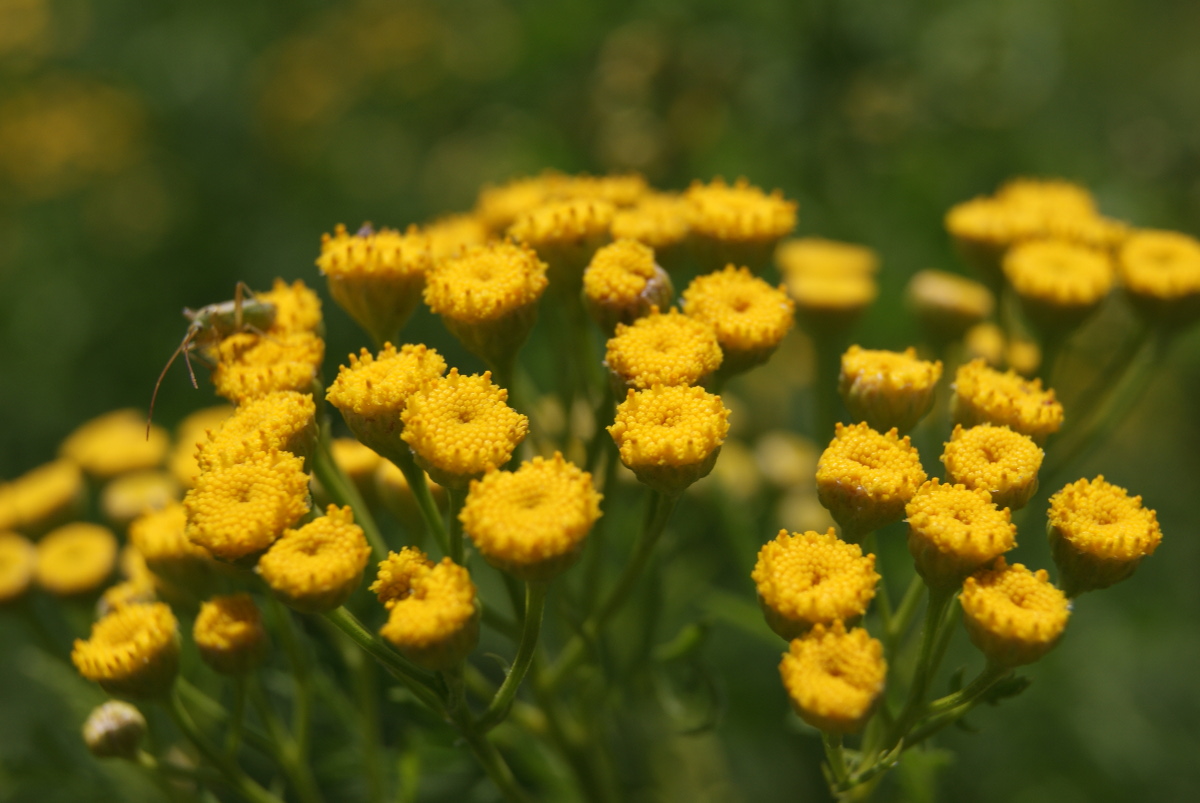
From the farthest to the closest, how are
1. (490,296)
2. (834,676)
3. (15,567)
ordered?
(15,567)
(490,296)
(834,676)

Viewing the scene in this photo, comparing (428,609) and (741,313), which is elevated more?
(741,313)

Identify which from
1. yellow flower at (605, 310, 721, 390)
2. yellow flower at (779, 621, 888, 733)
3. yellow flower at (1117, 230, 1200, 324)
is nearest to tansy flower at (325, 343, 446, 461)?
yellow flower at (605, 310, 721, 390)

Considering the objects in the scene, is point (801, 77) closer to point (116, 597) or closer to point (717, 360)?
point (717, 360)

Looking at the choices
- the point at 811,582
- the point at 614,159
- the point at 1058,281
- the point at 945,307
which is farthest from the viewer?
the point at 614,159

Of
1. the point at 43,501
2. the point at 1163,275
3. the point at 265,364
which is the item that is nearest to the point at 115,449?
the point at 43,501

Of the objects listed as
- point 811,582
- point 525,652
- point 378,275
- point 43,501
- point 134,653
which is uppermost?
point 378,275

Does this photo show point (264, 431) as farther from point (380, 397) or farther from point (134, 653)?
Answer: point (134, 653)

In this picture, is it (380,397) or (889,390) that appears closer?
(380,397)

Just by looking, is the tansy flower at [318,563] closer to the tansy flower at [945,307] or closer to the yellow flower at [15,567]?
the yellow flower at [15,567]
